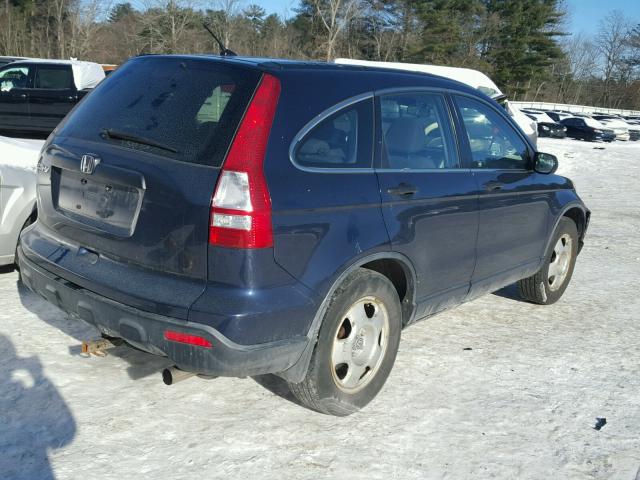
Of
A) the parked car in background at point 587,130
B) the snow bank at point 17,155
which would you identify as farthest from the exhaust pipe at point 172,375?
the parked car in background at point 587,130

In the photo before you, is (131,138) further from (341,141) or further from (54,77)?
(54,77)

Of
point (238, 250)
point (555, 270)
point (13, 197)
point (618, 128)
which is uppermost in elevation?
point (618, 128)

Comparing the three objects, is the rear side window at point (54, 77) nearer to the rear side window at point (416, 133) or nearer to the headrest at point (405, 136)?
the rear side window at point (416, 133)

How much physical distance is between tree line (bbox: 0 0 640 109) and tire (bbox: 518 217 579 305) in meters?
37.9

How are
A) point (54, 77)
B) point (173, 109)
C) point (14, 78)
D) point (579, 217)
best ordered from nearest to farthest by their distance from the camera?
point (173, 109)
point (579, 217)
point (14, 78)
point (54, 77)

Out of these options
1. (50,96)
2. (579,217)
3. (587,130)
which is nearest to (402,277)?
(579,217)

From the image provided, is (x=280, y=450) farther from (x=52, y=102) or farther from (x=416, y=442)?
(x=52, y=102)

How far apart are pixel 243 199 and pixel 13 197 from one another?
9.60ft

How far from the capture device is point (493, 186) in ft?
14.4

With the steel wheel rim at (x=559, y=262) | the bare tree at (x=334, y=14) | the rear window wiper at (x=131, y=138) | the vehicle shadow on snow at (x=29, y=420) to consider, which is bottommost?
the vehicle shadow on snow at (x=29, y=420)

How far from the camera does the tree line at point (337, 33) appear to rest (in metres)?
43.5

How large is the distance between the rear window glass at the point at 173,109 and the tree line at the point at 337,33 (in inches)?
1550

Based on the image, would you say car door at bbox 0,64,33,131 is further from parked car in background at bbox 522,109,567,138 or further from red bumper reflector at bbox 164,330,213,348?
parked car in background at bbox 522,109,567,138

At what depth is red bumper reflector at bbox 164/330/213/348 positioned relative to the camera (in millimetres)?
2818
